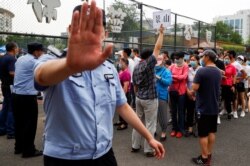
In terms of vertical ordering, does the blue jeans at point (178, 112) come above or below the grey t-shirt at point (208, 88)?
below

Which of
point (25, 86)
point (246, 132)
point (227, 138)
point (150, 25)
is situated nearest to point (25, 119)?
point (25, 86)

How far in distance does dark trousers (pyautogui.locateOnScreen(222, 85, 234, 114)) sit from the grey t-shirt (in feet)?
11.1

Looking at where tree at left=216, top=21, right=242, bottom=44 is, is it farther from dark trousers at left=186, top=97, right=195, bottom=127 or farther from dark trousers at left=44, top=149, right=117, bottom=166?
dark trousers at left=44, top=149, right=117, bottom=166

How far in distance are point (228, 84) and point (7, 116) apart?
5478 mm

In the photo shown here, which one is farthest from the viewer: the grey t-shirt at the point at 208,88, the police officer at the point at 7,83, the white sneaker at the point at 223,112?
the white sneaker at the point at 223,112

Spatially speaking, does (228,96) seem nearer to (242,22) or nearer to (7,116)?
(7,116)

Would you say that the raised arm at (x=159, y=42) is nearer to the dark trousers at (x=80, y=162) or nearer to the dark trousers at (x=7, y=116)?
the dark trousers at (x=80, y=162)

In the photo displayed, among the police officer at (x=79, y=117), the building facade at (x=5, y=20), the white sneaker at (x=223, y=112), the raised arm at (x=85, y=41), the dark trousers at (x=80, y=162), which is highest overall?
the building facade at (x=5, y=20)

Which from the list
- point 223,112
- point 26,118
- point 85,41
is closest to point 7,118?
point 26,118

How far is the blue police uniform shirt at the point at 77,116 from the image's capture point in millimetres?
1667

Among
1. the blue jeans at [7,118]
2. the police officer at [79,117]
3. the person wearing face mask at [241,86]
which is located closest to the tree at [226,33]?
the person wearing face mask at [241,86]

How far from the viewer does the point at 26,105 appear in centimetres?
476

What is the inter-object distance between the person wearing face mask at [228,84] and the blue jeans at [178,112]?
78.6 inches

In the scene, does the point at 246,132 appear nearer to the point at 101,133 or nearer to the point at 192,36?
the point at 101,133
